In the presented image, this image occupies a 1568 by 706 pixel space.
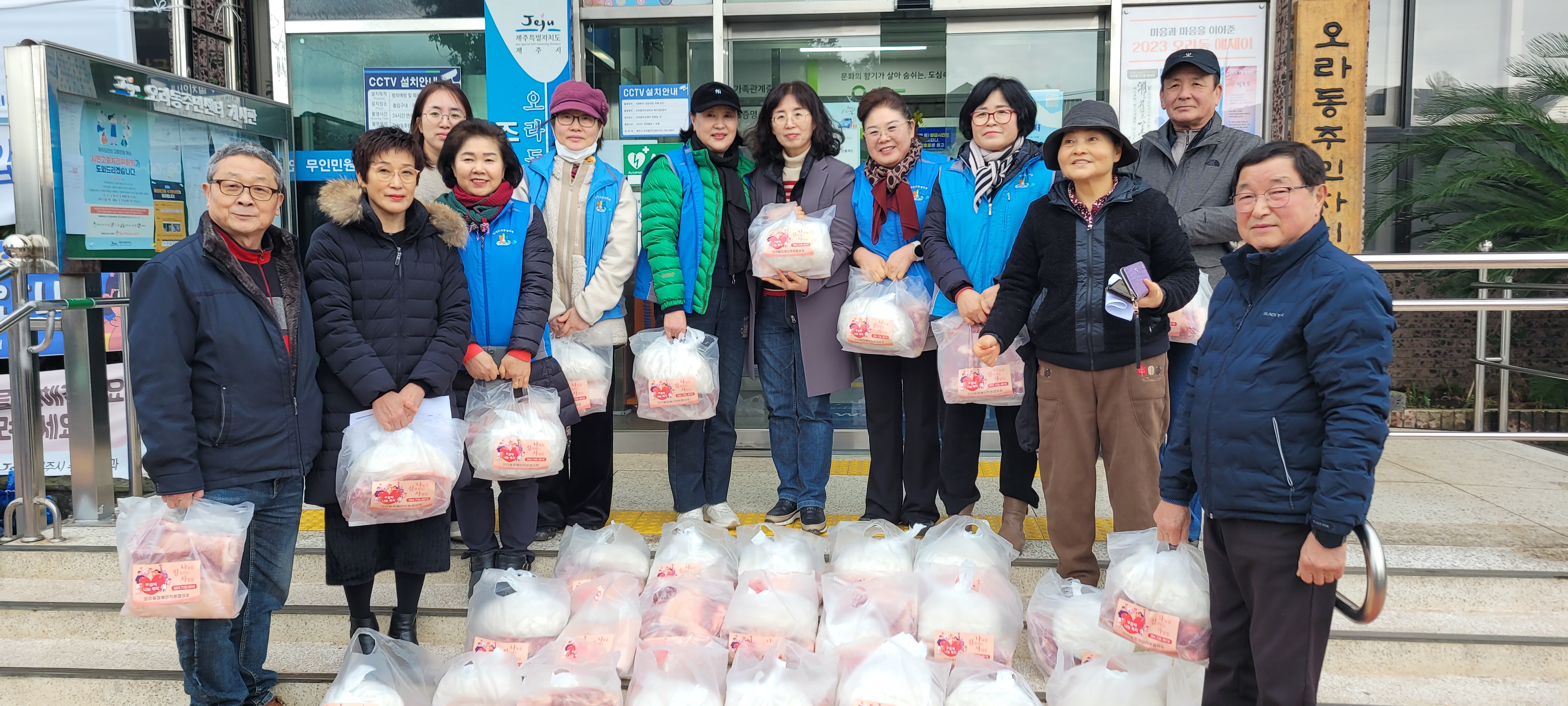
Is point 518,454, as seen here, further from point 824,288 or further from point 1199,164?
point 1199,164

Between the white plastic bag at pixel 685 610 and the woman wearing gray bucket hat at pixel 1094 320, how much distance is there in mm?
1221

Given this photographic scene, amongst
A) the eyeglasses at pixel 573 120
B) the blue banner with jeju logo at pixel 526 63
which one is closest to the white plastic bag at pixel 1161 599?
the eyeglasses at pixel 573 120

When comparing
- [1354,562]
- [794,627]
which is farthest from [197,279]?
[1354,562]

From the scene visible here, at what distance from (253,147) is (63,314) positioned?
2.32m

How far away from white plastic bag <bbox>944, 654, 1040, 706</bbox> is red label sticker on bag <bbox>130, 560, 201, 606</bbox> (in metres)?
2.20

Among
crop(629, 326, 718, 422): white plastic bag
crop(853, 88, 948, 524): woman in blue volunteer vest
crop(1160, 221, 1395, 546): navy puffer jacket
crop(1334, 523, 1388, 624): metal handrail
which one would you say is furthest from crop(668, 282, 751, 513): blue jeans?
crop(1334, 523, 1388, 624): metal handrail

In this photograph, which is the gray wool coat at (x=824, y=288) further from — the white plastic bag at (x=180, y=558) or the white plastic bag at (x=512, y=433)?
the white plastic bag at (x=180, y=558)

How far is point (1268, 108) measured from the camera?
5.64 meters

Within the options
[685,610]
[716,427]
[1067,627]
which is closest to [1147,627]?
[1067,627]

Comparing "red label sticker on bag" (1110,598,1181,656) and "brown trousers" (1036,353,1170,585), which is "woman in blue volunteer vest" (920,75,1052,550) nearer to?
"brown trousers" (1036,353,1170,585)

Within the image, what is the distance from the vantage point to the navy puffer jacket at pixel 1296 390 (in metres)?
2.14

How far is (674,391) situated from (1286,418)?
223cm

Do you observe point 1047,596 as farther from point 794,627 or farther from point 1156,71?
point 1156,71

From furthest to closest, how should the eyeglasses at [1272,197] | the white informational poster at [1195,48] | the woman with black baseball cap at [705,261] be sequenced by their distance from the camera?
the white informational poster at [1195,48] < the woman with black baseball cap at [705,261] < the eyeglasses at [1272,197]
